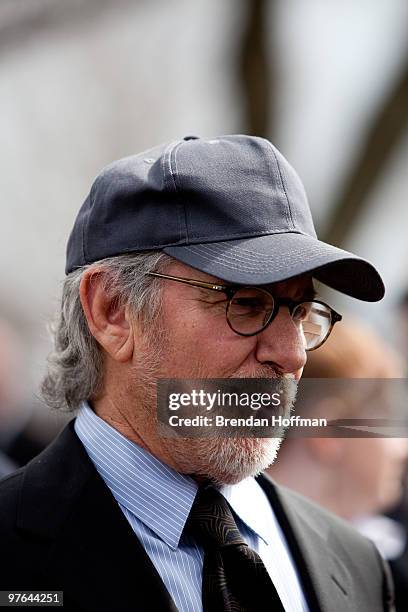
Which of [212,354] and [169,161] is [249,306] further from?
[169,161]

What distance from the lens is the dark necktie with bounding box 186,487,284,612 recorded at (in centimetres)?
218

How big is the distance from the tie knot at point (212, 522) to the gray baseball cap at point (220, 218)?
1.60 ft

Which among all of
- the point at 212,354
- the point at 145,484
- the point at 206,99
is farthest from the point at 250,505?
the point at 206,99

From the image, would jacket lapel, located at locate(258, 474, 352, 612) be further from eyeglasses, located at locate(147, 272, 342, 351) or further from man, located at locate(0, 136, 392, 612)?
eyeglasses, located at locate(147, 272, 342, 351)

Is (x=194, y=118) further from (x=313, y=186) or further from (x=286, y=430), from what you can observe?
(x=286, y=430)

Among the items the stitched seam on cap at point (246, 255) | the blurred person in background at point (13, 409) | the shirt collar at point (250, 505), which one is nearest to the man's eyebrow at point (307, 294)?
the stitched seam on cap at point (246, 255)

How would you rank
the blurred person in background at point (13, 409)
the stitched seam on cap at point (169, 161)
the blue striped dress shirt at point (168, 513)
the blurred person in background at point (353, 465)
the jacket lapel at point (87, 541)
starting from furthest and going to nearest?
the blurred person in background at point (13, 409), the blurred person in background at point (353, 465), the stitched seam on cap at point (169, 161), the blue striped dress shirt at point (168, 513), the jacket lapel at point (87, 541)

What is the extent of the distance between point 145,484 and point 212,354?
1.01 ft

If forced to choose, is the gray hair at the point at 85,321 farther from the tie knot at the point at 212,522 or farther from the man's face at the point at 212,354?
the tie knot at the point at 212,522

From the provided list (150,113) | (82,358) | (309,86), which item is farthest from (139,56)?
(82,358)

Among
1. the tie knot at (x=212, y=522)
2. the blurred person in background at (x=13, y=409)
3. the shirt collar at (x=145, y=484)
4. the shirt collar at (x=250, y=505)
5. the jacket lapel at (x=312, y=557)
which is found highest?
the shirt collar at (x=145, y=484)

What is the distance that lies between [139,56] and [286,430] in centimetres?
852

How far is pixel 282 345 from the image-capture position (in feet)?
7.54

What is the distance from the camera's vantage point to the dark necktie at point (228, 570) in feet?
7.16
